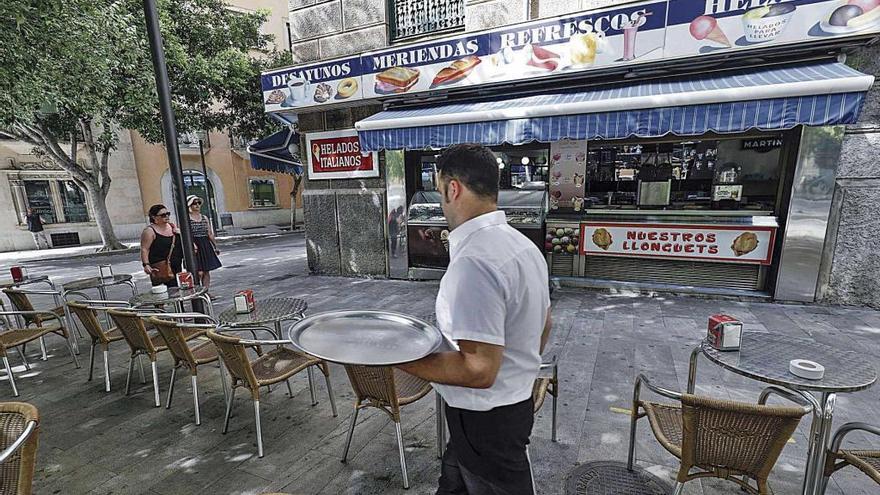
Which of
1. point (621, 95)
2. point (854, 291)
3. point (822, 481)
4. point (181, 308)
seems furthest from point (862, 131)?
point (181, 308)

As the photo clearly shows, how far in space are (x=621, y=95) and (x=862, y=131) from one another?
9.43 ft

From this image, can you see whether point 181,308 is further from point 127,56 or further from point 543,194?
point 127,56

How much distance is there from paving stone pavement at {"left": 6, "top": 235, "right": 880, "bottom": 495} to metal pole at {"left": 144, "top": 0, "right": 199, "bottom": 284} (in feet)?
4.92

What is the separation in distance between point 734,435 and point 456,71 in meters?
5.72

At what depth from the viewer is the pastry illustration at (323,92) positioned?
6.92 meters

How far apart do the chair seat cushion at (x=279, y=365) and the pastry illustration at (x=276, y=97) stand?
577 centimetres

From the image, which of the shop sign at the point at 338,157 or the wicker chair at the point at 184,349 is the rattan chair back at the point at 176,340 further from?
the shop sign at the point at 338,157

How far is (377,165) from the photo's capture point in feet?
23.5

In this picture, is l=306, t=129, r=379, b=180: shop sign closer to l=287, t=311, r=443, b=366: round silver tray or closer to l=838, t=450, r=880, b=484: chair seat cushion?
l=287, t=311, r=443, b=366: round silver tray

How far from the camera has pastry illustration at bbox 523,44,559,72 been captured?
533cm

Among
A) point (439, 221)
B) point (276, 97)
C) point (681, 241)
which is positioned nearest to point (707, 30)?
point (681, 241)

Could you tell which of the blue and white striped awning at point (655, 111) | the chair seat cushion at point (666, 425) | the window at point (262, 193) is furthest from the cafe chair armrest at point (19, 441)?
the window at point (262, 193)

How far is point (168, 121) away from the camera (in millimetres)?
4449

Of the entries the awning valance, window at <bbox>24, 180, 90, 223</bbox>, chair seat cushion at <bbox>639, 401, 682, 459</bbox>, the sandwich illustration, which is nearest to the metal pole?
the sandwich illustration
